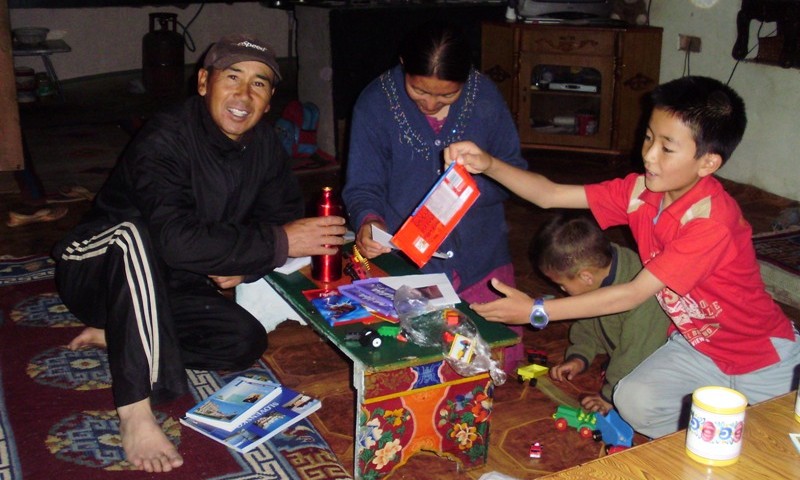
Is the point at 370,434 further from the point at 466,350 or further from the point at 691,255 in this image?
the point at 691,255

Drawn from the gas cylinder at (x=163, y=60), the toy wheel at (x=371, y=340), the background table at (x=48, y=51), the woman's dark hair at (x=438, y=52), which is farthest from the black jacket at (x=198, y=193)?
the gas cylinder at (x=163, y=60)

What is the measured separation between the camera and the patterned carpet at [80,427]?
84.4 inches

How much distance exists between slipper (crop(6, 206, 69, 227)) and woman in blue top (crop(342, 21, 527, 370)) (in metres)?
2.19

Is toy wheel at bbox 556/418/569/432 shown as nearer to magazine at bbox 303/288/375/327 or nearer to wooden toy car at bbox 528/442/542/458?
wooden toy car at bbox 528/442/542/458

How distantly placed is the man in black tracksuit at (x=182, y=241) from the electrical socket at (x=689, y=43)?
3241 millimetres

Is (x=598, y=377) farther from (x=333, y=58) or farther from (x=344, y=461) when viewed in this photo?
(x=333, y=58)

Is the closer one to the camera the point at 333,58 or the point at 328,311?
the point at 328,311

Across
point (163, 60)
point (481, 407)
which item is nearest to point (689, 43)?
point (481, 407)

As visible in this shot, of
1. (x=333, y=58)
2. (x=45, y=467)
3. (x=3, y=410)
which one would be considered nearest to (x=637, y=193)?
Result: (x=45, y=467)

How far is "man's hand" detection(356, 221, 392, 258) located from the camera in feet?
7.61

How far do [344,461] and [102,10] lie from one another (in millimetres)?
6261

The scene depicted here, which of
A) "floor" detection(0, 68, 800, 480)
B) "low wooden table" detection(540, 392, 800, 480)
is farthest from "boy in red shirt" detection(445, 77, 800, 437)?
"low wooden table" detection(540, 392, 800, 480)

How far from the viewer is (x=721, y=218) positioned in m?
1.93

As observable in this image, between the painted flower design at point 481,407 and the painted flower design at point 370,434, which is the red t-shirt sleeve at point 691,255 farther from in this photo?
the painted flower design at point 370,434
